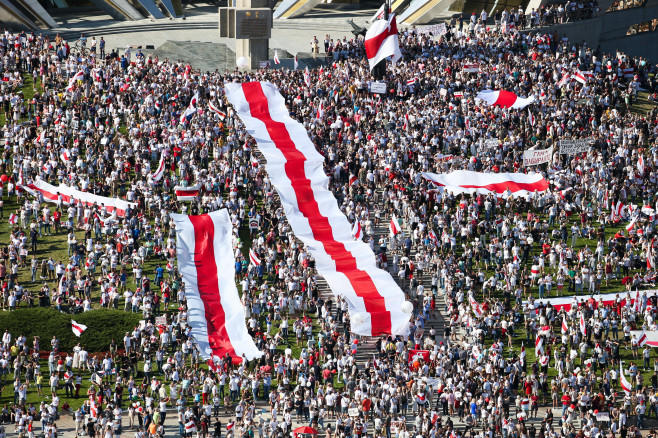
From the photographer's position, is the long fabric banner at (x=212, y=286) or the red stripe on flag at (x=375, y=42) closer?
the long fabric banner at (x=212, y=286)

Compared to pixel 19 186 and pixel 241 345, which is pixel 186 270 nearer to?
pixel 241 345

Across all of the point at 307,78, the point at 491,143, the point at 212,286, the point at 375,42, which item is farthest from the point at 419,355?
the point at 375,42

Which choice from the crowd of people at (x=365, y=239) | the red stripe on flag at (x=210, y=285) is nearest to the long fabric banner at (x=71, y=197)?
the crowd of people at (x=365, y=239)

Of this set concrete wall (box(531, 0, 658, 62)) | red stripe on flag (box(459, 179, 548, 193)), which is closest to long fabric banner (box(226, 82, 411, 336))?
red stripe on flag (box(459, 179, 548, 193))

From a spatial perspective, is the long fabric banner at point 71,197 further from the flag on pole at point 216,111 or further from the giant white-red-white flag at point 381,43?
the giant white-red-white flag at point 381,43

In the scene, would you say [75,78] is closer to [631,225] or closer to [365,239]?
[365,239]

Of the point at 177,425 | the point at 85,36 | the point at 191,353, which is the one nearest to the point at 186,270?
the point at 191,353

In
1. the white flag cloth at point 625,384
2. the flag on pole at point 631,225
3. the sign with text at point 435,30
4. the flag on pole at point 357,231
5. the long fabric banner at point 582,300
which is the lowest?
the white flag cloth at point 625,384
